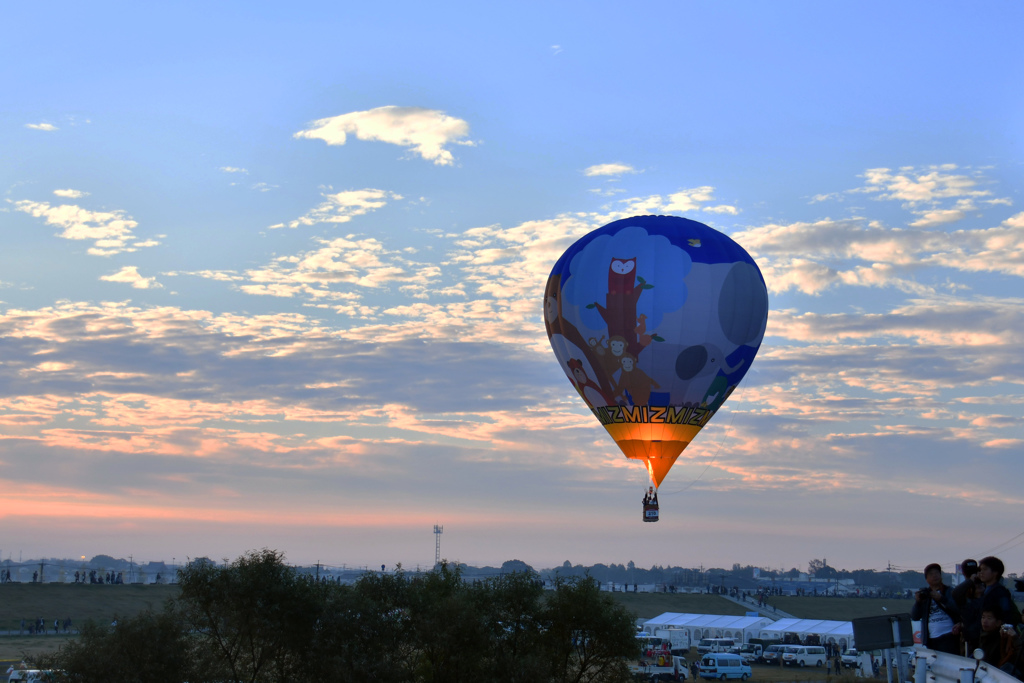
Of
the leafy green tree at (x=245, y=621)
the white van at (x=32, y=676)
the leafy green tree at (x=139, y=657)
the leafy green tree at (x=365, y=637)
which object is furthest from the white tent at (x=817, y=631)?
the white van at (x=32, y=676)

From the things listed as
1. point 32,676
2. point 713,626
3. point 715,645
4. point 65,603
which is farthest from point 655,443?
point 65,603

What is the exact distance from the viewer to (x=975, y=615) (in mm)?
12602

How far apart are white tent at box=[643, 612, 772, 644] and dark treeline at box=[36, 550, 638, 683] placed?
50.6 metres

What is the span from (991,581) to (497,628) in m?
28.2

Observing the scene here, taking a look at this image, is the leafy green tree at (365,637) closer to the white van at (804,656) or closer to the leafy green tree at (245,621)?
the leafy green tree at (245,621)

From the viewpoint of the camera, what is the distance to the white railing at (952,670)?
9.18m

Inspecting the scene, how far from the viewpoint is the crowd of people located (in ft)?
35.8

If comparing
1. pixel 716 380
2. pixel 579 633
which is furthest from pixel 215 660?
pixel 716 380

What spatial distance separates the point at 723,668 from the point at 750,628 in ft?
79.9

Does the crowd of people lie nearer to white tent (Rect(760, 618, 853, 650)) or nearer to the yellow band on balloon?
the yellow band on balloon

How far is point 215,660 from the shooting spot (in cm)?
3128

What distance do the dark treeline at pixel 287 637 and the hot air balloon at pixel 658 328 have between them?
10.7 m

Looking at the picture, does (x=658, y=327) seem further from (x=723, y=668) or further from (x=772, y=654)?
(x=772, y=654)

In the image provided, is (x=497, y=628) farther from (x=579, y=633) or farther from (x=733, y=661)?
(x=733, y=661)
